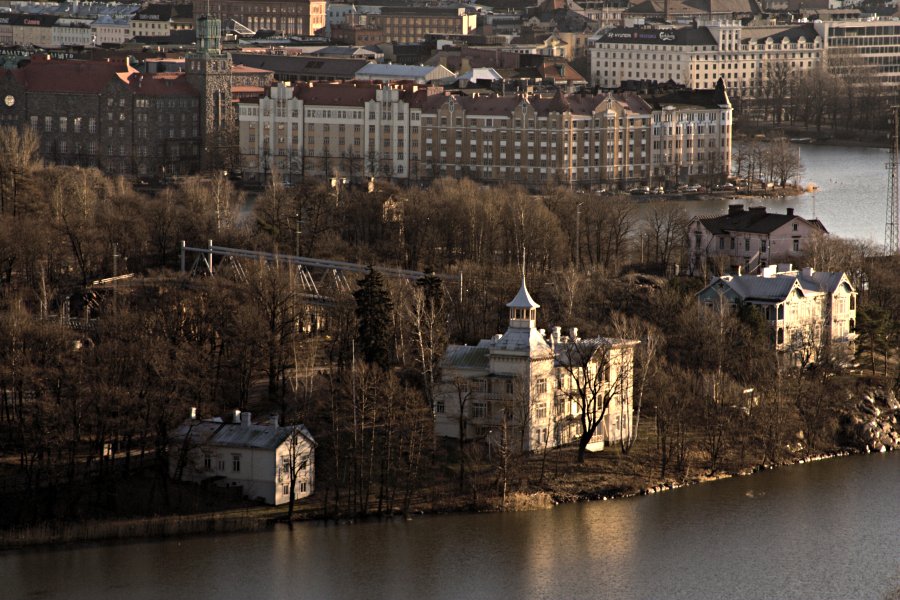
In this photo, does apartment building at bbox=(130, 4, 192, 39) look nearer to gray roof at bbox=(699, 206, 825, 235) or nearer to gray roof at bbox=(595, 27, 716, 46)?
gray roof at bbox=(595, 27, 716, 46)

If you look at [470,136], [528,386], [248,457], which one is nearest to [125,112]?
[470,136]

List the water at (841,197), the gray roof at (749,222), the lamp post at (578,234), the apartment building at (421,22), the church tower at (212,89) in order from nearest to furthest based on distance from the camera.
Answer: the gray roof at (749,222) → the lamp post at (578,234) → the water at (841,197) → the church tower at (212,89) → the apartment building at (421,22)

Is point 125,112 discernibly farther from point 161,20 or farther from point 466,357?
point 466,357

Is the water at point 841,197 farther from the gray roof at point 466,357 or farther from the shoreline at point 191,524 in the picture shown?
the shoreline at point 191,524

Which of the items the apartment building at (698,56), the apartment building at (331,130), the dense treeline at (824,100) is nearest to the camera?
the apartment building at (331,130)

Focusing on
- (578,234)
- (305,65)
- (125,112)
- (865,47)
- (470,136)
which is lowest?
(578,234)

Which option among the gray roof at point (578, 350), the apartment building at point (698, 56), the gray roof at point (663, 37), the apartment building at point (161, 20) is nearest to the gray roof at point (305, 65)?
the apartment building at point (698, 56)

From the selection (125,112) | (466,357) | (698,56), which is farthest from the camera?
(698,56)
